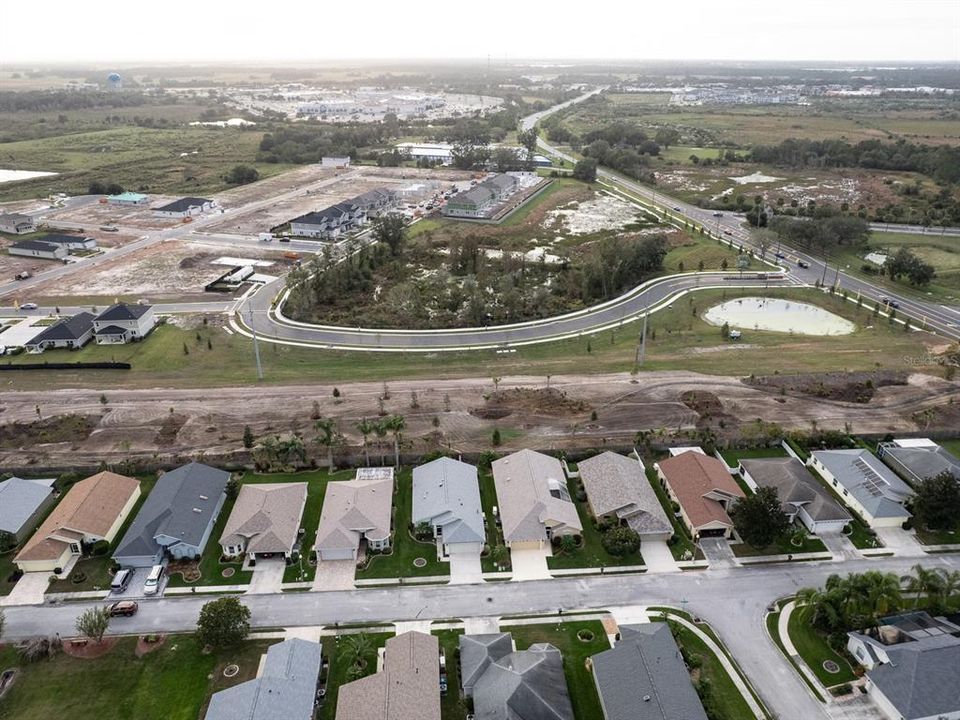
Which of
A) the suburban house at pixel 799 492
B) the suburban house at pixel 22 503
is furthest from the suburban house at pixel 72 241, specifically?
the suburban house at pixel 799 492

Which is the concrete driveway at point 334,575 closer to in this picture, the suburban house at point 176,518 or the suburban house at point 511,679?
the suburban house at point 176,518

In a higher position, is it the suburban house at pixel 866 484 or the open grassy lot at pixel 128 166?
the open grassy lot at pixel 128 166

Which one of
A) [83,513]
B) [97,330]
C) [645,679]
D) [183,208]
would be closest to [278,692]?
[645,679]

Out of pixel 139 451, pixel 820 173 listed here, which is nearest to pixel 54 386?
pixel 139 451

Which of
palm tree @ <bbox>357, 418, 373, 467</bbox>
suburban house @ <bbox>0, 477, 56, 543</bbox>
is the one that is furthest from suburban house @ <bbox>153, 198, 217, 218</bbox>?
palm tree @ <bbox>357, 418, 373, 467</bbox>

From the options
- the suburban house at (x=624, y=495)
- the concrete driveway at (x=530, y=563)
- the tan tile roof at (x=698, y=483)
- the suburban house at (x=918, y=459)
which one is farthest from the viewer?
the suburban house at (x=918, y=459)

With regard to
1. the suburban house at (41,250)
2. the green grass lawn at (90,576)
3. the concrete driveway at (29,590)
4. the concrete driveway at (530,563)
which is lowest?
the concrete driveway at (29,590)
